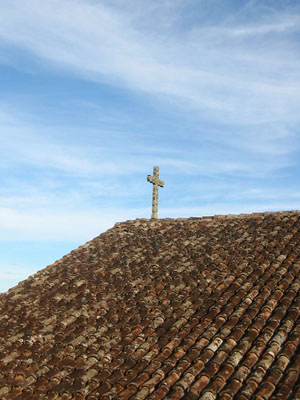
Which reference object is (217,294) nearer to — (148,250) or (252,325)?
(252,325)

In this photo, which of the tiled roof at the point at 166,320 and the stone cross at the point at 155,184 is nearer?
the tiled roof at the point at 166,320

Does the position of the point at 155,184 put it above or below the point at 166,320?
above

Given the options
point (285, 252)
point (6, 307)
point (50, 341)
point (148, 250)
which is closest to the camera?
point (50, 341)

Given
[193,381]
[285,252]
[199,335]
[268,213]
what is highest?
[268,213]

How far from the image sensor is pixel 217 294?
8.91 m

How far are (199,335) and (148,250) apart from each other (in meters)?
4.17

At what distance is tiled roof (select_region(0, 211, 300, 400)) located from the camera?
268 inches

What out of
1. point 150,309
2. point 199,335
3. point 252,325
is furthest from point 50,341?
point 252,325

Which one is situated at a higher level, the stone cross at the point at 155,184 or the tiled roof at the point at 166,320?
the stone cross at the point at 155,184

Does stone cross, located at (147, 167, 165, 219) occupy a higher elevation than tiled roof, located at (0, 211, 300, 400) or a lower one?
higher

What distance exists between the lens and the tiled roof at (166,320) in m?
6.80

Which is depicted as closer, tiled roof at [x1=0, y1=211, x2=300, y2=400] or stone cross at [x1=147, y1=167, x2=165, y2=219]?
tiled roof at [x1=0, y1=211, x2=300, y2=400]

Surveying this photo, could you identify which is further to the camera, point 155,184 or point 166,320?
point 155,184

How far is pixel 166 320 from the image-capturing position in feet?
27.7
